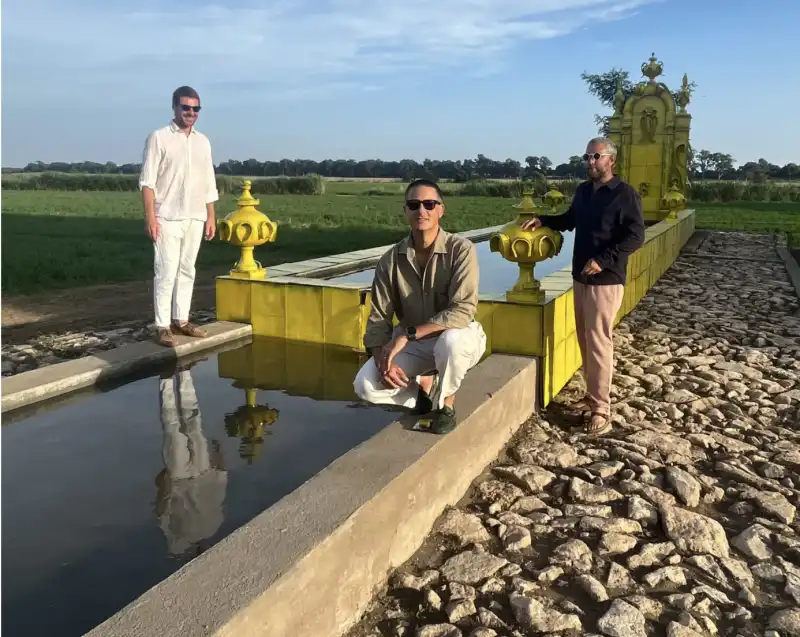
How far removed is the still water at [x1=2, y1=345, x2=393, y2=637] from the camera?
8.15 ft

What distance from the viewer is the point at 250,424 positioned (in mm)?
4012

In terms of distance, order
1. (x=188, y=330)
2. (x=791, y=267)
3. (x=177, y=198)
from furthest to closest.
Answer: (x=791, y=267)
(x=188, y=330)
(x=177, y=198)

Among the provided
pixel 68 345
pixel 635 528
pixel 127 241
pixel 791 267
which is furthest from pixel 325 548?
pixel 127 241

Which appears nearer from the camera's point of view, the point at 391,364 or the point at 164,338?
the point at 391,364

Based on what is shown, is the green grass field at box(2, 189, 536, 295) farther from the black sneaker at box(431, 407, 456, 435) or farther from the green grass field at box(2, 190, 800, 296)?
the black sneaker at box(431, 407, 456, 435)

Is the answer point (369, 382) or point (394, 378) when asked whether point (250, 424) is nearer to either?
point (369, 382)

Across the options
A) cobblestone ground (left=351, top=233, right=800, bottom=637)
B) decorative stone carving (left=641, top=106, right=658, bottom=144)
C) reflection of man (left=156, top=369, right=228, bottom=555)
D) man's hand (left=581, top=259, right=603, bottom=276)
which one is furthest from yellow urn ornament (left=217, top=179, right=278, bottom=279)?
decorative stone carving (left=641, top=106, right=658, bottom=144)

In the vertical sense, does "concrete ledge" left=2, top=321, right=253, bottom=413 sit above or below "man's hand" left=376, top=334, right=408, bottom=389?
below

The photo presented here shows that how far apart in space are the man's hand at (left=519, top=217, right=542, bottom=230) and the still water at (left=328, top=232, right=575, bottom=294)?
1.23 meters

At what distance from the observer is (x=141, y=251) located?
14.4 metres

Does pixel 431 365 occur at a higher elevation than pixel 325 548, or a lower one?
higher

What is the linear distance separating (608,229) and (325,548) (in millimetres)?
2650

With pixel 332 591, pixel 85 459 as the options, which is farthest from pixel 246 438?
pixel 332 591

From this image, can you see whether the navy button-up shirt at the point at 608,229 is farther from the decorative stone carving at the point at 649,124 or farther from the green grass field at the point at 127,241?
the decorative stone carving at the point at 649,124
